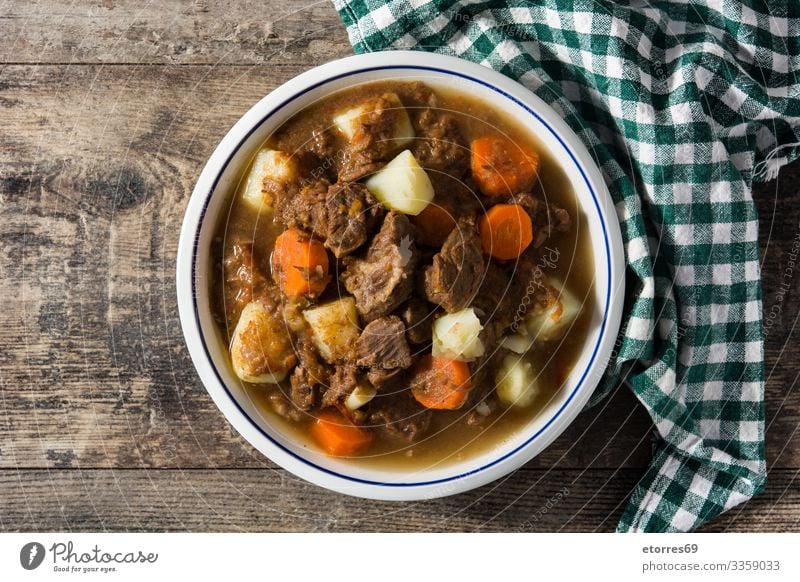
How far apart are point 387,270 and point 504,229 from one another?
43cm

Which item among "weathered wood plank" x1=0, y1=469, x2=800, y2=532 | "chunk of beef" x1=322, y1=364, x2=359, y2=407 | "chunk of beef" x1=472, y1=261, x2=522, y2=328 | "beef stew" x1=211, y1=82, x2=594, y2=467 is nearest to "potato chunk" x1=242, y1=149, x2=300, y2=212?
"beef stew" x1=211, y1=82, x2=594, y2=467

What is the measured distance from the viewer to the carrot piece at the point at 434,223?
2182mm

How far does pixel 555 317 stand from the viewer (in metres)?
2.24

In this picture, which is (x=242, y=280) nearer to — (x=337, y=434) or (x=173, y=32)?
(x=337, y=434)

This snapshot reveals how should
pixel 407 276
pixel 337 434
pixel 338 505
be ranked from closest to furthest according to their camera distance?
pixel 407 276, pixel 337 434, pixel 338 505

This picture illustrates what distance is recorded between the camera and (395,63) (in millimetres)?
2193

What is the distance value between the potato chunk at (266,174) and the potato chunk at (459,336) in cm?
69

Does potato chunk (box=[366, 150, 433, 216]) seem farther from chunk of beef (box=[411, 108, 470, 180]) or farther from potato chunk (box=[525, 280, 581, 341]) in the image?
potato chunk (box=[525, 280, 581, 341])

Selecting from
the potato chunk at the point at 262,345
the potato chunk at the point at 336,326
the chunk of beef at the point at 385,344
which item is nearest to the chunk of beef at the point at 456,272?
the chunk of beef at the point at 385,344

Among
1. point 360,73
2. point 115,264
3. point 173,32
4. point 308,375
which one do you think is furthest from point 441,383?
point 173,32

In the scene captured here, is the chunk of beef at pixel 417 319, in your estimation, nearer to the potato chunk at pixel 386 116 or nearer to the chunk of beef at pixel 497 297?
the chunk of beef at pixel 497 297

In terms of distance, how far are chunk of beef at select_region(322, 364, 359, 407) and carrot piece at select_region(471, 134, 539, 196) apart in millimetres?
735

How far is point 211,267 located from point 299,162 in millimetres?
461
